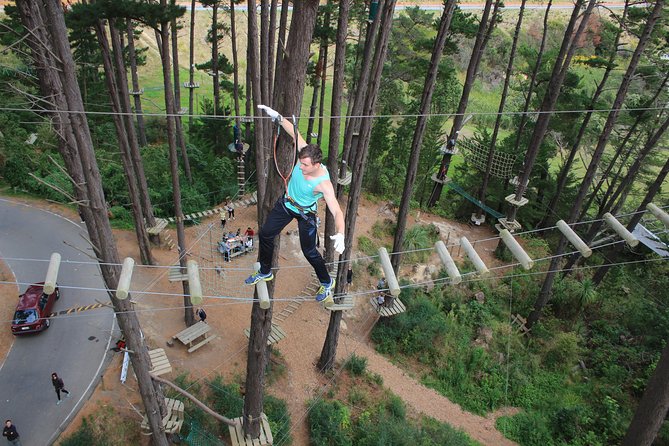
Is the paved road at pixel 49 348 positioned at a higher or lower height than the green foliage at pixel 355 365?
higher

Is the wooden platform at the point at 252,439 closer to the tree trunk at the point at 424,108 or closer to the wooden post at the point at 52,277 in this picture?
the tree trunk at the point at 424,108

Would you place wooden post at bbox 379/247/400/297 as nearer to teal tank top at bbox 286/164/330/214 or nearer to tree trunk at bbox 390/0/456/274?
teal tank top at bbox 286/164/330/214

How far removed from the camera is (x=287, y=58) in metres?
4.70

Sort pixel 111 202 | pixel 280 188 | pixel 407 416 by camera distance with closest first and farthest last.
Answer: pixel 280 188, pixel 407 416, pixel 111 202

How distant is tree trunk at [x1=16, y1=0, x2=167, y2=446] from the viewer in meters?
5.37

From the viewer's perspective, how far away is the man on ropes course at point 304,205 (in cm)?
412

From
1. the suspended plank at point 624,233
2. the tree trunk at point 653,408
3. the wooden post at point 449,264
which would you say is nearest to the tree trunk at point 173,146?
the wooden post at point 449,264

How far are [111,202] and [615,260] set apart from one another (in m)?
19.6

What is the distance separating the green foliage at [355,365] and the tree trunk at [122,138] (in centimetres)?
707

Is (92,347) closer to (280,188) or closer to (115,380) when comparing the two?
(115,380)

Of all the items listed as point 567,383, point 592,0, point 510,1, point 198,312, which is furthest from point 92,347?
Answer: point 510,1

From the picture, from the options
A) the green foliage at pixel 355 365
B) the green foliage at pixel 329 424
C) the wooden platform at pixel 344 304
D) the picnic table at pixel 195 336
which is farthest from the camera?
the green foliage at pixel 355 365

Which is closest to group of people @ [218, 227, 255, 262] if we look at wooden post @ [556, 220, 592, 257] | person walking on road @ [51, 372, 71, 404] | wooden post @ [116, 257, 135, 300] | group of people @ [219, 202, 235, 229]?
group of people @ [219, 202, 235, 229]

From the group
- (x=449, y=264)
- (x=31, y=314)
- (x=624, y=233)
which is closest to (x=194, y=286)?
(x=449, y=264)
